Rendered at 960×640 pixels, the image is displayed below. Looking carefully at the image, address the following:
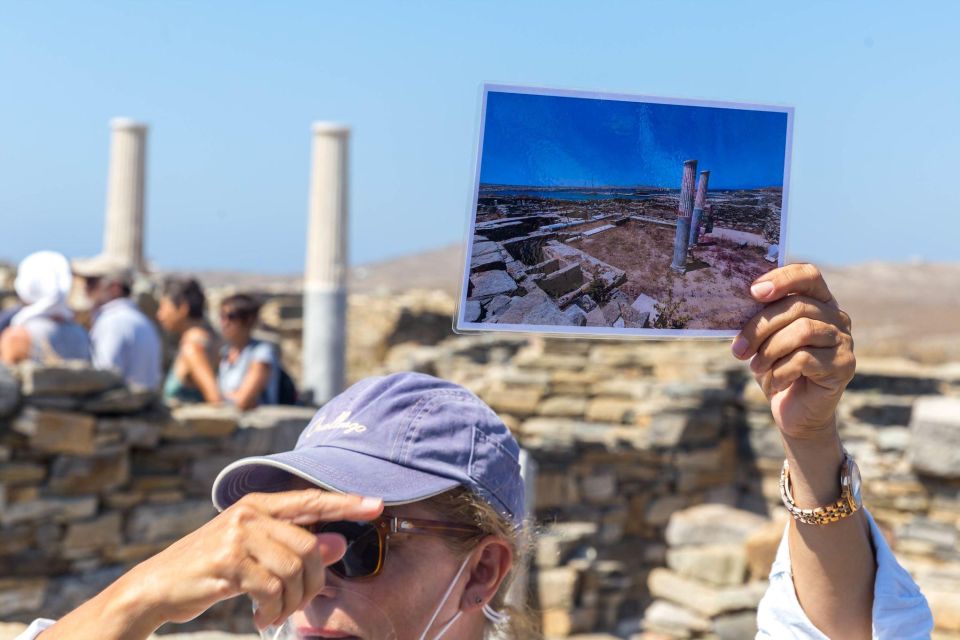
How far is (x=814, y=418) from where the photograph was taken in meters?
1.67

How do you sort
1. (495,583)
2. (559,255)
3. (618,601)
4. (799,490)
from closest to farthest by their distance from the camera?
(559,255), (799,490), (495,583), (618,601)

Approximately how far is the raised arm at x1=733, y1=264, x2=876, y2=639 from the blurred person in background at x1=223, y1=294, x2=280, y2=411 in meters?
4.77

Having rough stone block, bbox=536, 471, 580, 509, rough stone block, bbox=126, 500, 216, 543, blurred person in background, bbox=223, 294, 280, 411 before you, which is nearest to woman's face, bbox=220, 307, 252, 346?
blurred person in background, bbox=223, 294, 280, 411

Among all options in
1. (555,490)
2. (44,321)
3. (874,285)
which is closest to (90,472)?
(44,321)

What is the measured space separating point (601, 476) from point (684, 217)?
24.7 ft

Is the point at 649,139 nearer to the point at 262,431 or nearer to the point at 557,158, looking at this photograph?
the point at 557,158

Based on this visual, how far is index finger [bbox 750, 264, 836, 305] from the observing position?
1561mm

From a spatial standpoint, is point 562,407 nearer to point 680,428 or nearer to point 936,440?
point 680,428

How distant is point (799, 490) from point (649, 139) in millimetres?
645

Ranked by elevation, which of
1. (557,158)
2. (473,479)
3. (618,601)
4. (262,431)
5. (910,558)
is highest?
(557,158)

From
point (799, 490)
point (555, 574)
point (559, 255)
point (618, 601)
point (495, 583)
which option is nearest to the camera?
point (559, 255)

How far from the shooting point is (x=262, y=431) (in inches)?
264

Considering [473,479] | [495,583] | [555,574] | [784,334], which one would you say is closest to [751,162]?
[784,334]

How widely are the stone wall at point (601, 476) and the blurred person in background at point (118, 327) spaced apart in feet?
0.65
